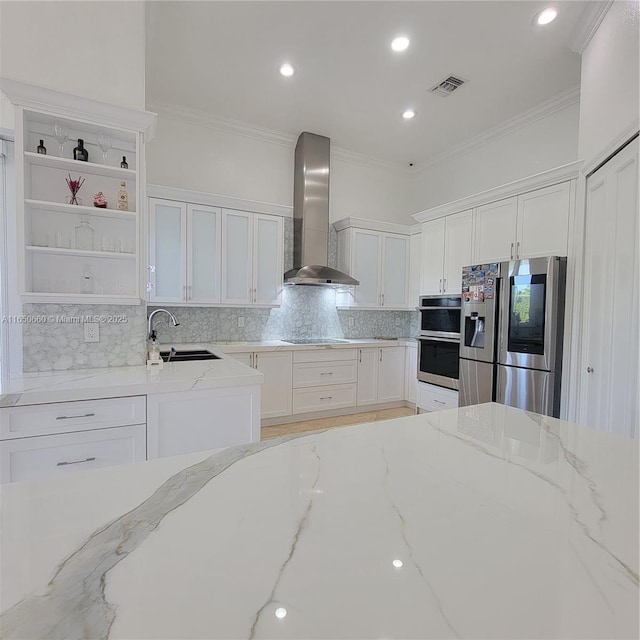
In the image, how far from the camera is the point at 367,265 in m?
4.52

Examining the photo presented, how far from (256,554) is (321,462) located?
0.31 m

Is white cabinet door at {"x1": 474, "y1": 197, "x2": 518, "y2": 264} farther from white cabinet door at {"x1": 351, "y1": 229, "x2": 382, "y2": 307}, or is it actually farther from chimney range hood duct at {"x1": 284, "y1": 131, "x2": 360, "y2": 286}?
A: chimney range hood duct at {"x1": 284, "y1": 131, "x2": 360, "y2": 286}

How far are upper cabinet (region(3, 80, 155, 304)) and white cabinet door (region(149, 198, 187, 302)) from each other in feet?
4.27

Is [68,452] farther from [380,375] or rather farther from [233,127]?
[233,127]

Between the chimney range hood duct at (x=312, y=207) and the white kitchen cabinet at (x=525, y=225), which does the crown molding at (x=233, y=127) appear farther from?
the white kitchen cabinet at (x=525, y=225)

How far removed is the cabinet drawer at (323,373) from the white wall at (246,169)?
195 cm

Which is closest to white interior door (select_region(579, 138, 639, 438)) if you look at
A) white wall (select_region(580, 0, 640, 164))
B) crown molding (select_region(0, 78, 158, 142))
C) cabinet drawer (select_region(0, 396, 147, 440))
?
white wall (select_region(580, 0, 640, 164))

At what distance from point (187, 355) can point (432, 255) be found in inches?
114

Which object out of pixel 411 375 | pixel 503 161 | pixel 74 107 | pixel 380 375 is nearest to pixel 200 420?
pixel 74 107

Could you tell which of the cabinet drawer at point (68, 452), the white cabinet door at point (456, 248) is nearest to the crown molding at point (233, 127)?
the white cabinet door at point (456, 248)

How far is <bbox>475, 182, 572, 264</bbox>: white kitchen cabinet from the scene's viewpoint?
294cm

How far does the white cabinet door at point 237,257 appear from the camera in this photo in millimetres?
3756

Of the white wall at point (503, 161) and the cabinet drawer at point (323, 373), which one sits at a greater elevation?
the white wall at point (503, 161)

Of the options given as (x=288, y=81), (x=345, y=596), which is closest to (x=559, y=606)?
(x=345, y=596)
